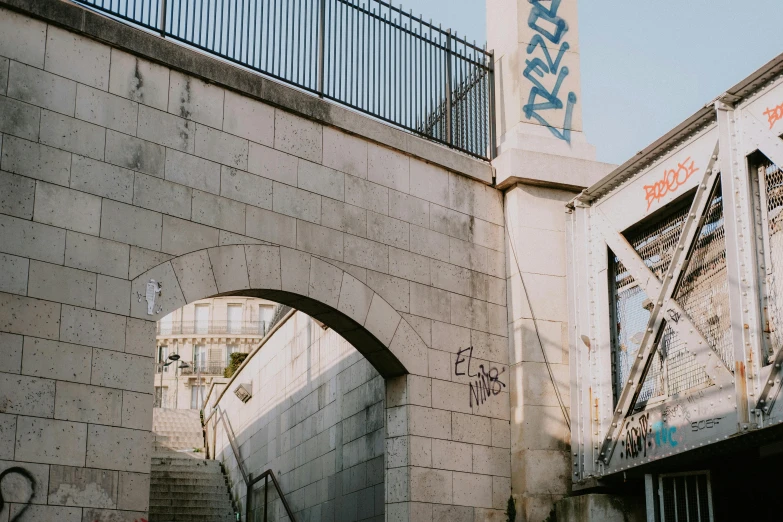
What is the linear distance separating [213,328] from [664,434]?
64333 millimetres

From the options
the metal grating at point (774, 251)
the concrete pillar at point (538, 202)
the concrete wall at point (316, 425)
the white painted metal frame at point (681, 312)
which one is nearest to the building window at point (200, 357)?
the concrete wall at point (316, 425)

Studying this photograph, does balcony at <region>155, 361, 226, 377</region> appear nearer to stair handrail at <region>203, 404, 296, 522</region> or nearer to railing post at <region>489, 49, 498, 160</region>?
stair handrail at <region>203, 404, 296, 522</region>

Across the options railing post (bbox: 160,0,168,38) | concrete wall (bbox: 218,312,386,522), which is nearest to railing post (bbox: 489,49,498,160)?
concrete wall (bbox: 218,312,386,522)

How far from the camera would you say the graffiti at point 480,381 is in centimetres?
1189

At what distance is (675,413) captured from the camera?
10453 mm

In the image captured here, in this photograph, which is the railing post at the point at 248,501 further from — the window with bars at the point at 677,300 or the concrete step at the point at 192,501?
the window with bars at the point at 677,300

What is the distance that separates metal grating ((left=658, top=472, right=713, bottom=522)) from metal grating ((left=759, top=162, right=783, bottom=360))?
Answer: 1948 mm

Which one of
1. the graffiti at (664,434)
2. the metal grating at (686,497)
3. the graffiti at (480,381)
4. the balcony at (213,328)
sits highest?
the balcony at (213,328)

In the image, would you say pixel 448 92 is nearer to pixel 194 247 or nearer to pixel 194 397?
pixel 194 247

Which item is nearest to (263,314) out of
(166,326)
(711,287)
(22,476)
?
(166,326)

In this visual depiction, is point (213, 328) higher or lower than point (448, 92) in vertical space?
higher

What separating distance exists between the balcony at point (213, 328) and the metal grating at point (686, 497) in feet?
205

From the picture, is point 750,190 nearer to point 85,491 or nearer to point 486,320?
point 486,320

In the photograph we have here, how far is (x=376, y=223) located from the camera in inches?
456
